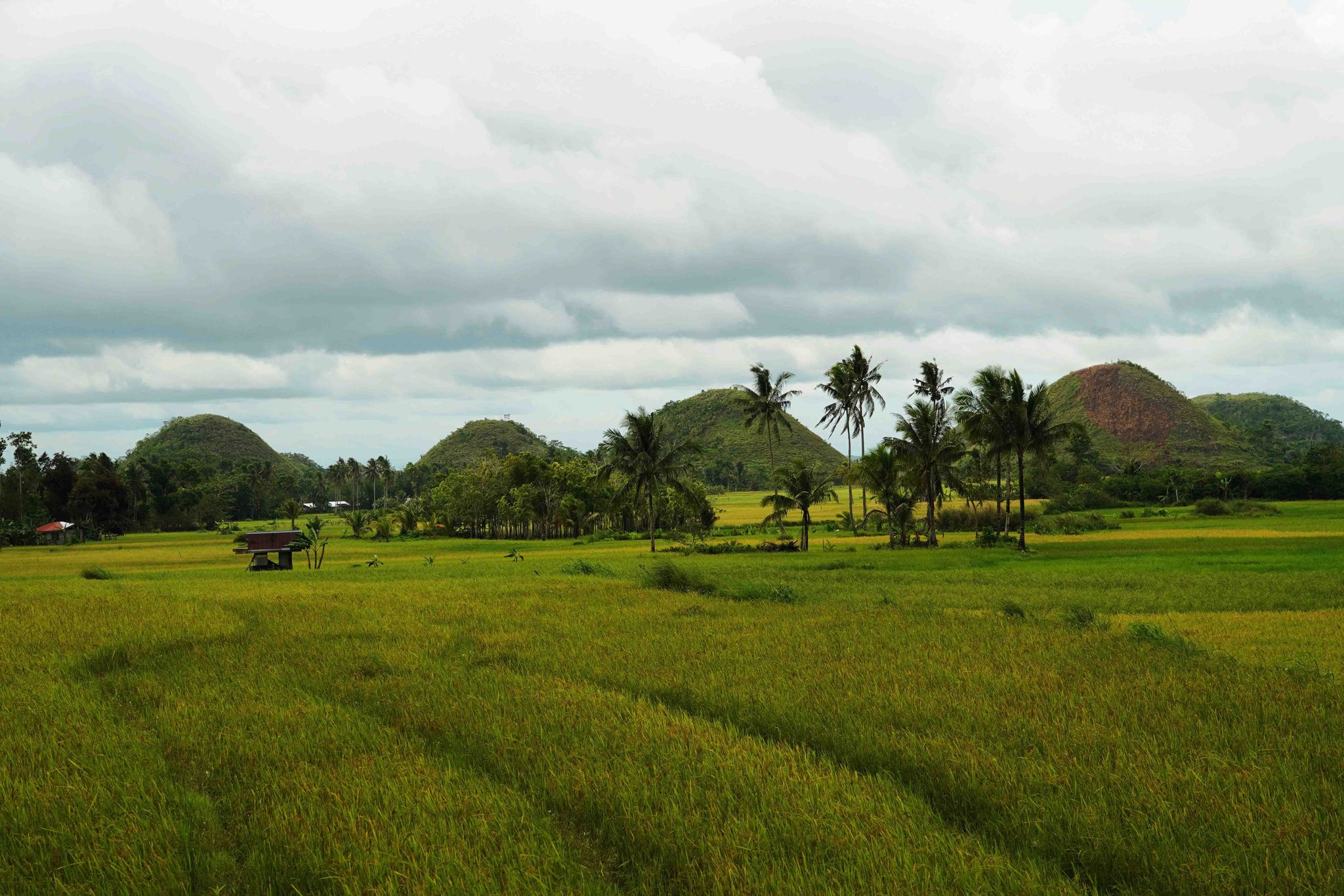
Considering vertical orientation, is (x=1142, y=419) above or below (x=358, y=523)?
above

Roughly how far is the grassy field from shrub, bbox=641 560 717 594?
16.1 feet

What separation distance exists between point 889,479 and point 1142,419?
13995cm

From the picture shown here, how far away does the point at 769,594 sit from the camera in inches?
827

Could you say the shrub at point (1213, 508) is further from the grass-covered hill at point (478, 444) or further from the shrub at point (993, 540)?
the grass-covered hill at point (478, 444)

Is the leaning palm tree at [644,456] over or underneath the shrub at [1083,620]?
over

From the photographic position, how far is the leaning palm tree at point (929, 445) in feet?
144

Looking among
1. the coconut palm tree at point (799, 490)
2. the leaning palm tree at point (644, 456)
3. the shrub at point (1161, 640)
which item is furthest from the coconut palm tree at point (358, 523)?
the shrub at point (1161, 640)

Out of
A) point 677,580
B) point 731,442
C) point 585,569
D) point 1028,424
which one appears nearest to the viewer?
point 677,580

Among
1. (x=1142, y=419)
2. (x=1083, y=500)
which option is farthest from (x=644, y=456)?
(x=1142, y=419)

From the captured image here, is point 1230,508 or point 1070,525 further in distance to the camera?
point 1230,508

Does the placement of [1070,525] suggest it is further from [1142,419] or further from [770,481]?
[1142,419]

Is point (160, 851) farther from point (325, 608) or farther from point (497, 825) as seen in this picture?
point (325, 608)

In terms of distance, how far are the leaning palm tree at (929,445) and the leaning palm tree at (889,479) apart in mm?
781

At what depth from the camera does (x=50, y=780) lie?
299 inches
